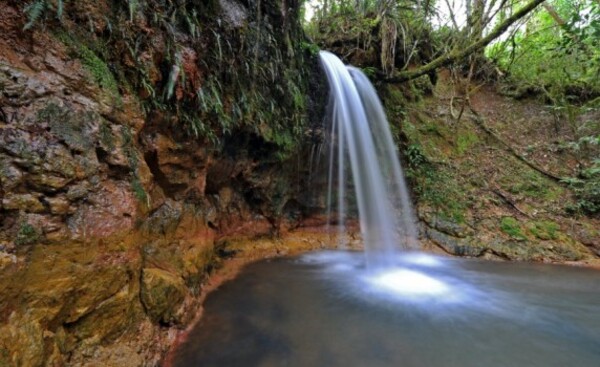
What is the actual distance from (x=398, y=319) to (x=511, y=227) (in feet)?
15.1

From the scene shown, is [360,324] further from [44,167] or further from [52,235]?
[44,167]

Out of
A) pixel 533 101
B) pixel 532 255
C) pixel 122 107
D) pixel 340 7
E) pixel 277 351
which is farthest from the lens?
pixel 533 101

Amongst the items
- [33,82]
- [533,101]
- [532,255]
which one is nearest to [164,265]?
[33,82]

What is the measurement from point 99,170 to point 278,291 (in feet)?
8.52

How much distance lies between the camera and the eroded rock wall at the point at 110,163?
183 centimetres

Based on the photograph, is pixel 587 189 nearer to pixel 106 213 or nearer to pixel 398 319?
pixel 398 319

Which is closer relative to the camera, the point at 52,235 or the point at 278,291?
the point at 52,235

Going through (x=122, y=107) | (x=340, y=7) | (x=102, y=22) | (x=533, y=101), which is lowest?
(x=122, y=107)

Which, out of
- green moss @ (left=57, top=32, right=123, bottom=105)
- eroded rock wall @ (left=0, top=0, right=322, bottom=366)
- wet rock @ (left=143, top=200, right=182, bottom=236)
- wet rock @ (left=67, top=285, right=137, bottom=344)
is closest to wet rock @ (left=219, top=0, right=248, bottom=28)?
eroded rock wall @ (left=0, top=0, right=322, bottom=366)

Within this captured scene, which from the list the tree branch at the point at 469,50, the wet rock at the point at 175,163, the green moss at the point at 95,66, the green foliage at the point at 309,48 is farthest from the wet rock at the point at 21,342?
the tree branch at the point at 469,50

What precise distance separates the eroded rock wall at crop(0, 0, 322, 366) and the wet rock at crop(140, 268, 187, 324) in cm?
1

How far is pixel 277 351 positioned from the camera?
8.89ft

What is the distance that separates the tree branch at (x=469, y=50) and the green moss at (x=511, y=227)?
351 centimetres

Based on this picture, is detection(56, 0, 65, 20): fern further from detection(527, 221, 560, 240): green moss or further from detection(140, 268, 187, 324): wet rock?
detection(527, 221, 560, 240): green moss
